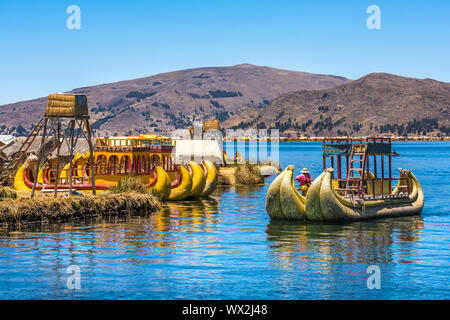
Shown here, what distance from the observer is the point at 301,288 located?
55.7 feet

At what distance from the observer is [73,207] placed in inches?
1102

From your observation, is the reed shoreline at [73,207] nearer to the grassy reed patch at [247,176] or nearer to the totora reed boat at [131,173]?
the totora reed boat at [131,173]

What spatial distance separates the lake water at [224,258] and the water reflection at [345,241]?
36 mm

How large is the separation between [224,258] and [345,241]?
495cm

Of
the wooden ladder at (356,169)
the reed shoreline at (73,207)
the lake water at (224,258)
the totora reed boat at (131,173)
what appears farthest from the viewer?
the totora reed boat at (131,173)

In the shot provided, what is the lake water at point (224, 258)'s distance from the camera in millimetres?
16797

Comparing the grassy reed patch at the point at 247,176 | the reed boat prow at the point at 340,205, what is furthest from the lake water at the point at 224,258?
the grassy reed patch at the point at 247,176

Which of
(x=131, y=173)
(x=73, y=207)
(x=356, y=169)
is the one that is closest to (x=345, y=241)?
(x=356, y=169)

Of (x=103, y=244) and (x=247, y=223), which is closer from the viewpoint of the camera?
(x=103, y=244)

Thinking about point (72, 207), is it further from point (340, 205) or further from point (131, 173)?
point (340, 205)
